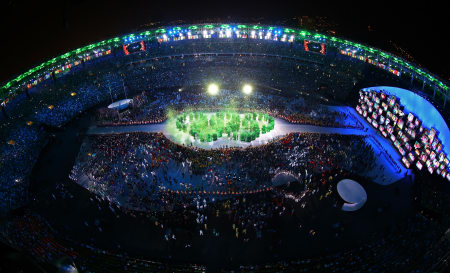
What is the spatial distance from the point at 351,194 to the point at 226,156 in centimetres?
1176

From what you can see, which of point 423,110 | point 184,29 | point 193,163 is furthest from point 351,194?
point 184,29

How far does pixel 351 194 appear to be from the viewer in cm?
2856

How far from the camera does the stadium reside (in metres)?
25.1

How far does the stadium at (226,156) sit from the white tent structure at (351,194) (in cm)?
11

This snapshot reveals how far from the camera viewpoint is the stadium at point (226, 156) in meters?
25.1

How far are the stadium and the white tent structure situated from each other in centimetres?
11

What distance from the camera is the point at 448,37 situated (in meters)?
44.3

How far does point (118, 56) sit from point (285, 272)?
3555 centimetres

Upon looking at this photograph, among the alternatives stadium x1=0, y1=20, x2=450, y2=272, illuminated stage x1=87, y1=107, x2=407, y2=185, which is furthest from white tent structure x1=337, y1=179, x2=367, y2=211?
illuminated stage x1=87, y1=107, x2=407, y2=185

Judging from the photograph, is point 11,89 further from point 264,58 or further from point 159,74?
point 264,58

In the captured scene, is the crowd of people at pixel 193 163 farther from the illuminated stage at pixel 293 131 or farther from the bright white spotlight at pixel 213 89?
the bright white spotlight at pixel 213 89

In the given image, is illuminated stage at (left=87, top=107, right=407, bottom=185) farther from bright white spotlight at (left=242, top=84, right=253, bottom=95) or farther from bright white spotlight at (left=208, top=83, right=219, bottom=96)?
bright white spotlight at (left=208, top=83, right=219, bottom=96)

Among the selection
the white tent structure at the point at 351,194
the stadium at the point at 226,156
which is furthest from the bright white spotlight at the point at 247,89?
the white tent structure at the point at 351,194

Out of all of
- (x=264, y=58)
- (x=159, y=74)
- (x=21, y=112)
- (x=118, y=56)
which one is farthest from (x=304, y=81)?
(x=21, y=112)
